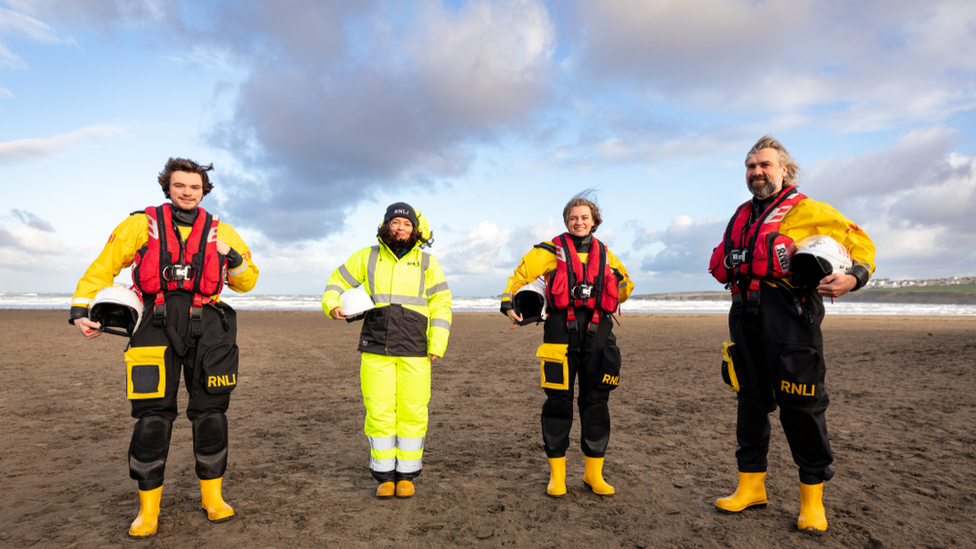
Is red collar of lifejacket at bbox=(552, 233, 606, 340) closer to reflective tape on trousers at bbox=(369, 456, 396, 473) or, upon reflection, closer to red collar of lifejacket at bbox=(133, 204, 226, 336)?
reflective tape on trousers at bbox=(369, 456, 396, 473)

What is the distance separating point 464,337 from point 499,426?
33.7 feet

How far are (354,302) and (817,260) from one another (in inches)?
125

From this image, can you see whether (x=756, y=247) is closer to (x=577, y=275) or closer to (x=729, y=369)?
(x=729, y=369)

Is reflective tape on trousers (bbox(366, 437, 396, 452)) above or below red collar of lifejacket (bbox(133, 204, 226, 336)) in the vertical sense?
below

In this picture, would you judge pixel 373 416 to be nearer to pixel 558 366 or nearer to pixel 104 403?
pixel 558 366

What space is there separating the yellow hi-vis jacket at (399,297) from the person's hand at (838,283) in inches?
101

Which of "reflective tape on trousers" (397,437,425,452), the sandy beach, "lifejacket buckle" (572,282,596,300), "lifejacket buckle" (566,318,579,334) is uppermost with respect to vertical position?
"lifejacket buckle" (572,282,596,300)

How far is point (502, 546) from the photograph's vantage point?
3139 millimetres

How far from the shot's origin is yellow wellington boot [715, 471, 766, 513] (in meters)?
3.62

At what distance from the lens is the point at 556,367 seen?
155 inches

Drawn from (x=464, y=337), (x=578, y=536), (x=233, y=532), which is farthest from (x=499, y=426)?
(x=464, y=337)

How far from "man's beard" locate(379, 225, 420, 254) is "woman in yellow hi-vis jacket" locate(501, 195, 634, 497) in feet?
3.79

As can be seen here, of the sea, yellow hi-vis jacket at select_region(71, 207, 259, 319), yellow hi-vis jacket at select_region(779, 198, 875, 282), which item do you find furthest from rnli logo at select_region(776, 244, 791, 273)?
the sea

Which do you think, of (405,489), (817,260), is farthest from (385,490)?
(817,260)
